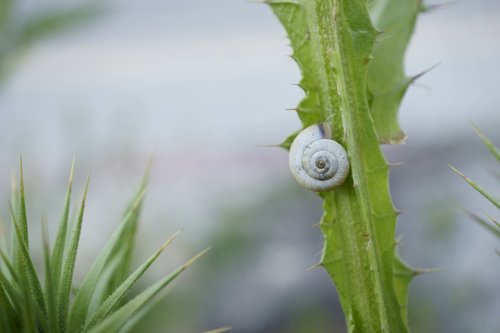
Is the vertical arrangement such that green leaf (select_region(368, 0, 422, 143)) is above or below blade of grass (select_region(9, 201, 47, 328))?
above

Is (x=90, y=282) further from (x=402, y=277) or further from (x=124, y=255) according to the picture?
(x=402, y=277)

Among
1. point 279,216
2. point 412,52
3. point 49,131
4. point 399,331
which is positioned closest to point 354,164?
point 399,331

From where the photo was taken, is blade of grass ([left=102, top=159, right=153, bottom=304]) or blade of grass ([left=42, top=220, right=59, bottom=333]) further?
blade of grass ([left=102, top=159, right=153, bottom=304])

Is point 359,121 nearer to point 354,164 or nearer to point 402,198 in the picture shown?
point 354,164

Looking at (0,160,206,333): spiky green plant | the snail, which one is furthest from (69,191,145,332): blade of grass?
the snail

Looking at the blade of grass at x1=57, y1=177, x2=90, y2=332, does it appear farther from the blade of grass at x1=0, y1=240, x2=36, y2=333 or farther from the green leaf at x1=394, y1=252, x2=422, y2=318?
the green leaf at x1=394, y1=252, x2=422, y2=318

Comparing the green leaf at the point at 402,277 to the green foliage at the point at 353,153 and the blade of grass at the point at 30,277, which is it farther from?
the blade of grass at the point at 30,277
